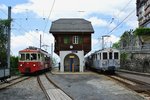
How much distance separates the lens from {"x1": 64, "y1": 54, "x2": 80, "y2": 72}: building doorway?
161 ft

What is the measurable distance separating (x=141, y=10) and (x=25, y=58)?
61.6 metres

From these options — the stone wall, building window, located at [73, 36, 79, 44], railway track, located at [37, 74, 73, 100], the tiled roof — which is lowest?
railway track, located at [37, 74, 73, 100]

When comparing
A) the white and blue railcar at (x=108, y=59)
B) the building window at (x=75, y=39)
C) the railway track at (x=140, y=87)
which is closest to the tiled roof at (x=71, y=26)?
the building window at (x=75, y=39)

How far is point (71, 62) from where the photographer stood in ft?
162

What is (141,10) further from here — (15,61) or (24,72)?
(24,72)

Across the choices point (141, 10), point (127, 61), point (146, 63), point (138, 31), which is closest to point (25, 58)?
point (146, 63)

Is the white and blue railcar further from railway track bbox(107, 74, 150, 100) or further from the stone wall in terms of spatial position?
railway track bbox(107, 74, 150, 100)

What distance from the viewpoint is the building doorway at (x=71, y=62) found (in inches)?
1932

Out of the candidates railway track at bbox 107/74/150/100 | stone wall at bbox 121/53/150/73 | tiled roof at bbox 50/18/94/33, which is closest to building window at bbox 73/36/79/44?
tiled roof at bbox 50/18/94/33

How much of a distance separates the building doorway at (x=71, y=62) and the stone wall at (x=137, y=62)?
816 cm

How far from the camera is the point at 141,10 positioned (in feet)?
313

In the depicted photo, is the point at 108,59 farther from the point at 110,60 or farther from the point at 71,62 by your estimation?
the point at 71,62

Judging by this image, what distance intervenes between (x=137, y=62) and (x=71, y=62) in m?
9.02

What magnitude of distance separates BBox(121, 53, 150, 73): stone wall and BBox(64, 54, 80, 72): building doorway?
816 centimetres
